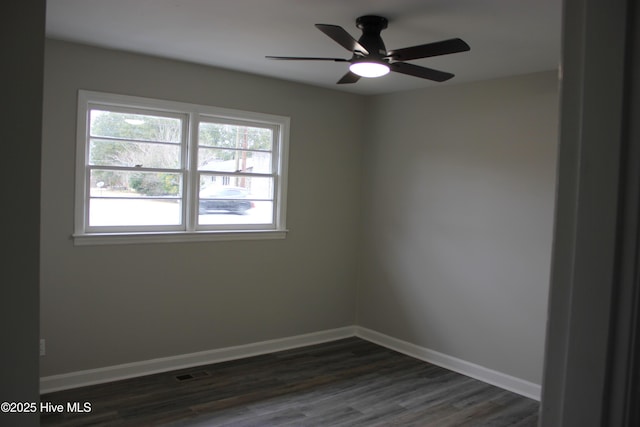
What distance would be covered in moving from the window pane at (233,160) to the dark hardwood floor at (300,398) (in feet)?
6.01

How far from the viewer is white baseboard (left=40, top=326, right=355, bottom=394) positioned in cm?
390

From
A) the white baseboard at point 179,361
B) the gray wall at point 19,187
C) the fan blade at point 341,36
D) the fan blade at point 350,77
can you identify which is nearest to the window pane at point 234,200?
the white baseboard at point 179,361

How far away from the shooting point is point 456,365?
186 inches

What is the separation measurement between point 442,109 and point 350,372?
2.64 meters

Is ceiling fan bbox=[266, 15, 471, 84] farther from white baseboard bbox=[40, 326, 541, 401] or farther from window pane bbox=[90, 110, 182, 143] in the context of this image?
white baseboard bbox=[40, 326, 541, 401]

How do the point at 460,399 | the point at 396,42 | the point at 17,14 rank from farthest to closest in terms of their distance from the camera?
1. the point at 460,399
2. the point at 396,42
3. the point at 17,14

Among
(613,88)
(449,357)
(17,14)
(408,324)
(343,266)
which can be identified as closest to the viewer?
(613,88)

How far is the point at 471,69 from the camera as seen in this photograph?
13.6 feet

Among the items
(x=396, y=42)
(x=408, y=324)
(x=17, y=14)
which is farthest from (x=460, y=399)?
(x=17, y=14)

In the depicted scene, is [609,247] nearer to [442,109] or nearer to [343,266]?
[442,109]

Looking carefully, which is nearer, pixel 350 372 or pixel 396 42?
pixel 396 42

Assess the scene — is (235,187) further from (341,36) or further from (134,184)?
(341,36)

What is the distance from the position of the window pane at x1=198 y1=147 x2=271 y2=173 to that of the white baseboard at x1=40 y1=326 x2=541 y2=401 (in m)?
1.72

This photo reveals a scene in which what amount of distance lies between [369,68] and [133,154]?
2.28 m
